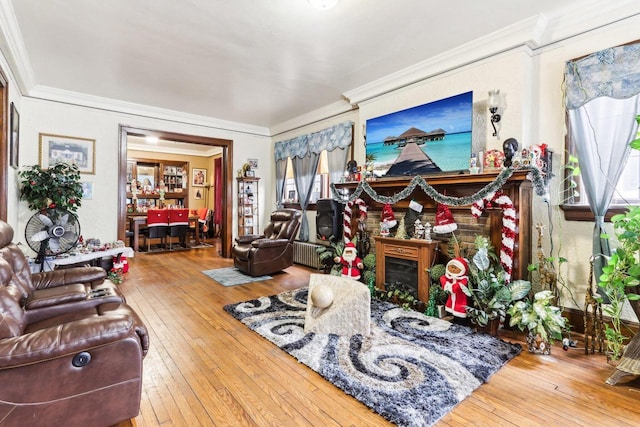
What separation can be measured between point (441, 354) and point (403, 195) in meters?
1.68

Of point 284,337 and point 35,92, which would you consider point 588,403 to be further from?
point 35,92

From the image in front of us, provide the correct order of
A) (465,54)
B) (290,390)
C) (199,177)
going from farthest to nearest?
1. (199,177)
2. (465,54)
3. (290,390)

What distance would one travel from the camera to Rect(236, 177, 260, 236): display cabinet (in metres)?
6.25

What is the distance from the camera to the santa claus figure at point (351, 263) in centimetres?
389

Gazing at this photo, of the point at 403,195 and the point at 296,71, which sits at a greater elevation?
the point at 296,71

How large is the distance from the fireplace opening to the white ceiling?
222 cm

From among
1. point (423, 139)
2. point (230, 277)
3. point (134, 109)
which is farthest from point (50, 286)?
point (423, 139)

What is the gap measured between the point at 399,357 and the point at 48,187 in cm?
462

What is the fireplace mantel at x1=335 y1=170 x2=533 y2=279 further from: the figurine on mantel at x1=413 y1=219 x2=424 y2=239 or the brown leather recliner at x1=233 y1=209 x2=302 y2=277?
the brown leather recliner at x1=233 y1=209 x2=302 y2=277

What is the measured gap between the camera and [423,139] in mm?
3510

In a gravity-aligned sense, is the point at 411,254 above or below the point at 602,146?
below

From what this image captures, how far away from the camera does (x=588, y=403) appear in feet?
5.79

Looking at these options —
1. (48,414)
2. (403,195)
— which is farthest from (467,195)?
(48,414)

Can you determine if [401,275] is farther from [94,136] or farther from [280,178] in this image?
[94,136]
